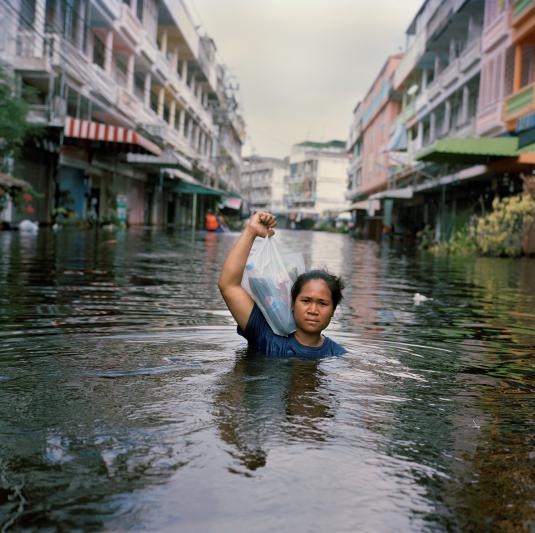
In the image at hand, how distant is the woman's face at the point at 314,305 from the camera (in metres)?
3.85

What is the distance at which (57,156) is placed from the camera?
25406mm

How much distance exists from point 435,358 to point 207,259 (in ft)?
31.4

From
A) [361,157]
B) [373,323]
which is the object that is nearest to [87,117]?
[373,323]

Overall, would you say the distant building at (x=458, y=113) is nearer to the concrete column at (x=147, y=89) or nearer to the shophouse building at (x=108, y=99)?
the shophouse building at (x=108, y=99)

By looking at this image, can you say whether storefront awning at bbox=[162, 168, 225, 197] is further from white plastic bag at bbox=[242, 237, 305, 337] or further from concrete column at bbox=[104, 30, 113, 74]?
white plastic bag at bbox=[242, 237, 305, 337]

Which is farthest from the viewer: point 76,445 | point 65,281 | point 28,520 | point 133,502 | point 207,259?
point 207,259

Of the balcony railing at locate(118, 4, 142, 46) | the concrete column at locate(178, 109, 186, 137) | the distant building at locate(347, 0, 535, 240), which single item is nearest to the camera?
the distant building at locate(347, 0, 535, 240)

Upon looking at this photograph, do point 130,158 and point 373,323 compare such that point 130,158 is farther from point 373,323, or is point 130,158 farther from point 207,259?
point 373,323

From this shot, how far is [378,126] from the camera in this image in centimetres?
5566

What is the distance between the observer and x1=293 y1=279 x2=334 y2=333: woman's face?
152 inches

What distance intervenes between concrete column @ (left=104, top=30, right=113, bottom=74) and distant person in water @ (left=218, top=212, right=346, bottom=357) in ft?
91.1

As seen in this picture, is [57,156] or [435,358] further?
[57,156]

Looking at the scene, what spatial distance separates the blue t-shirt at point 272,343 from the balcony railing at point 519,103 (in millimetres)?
19242

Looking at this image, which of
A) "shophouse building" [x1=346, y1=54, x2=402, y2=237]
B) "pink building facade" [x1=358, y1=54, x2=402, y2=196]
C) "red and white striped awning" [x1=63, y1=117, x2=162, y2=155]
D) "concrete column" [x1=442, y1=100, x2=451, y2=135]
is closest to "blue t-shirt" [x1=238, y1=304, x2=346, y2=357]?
"red and white striped awning" [x1=63, y1=117, x2=162, y2=155]
